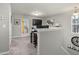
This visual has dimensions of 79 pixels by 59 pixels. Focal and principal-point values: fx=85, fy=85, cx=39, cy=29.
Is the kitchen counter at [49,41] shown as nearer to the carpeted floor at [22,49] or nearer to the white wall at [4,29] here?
the carpeted floor at [22,49]

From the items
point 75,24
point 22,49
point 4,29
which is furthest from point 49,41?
point 75,24

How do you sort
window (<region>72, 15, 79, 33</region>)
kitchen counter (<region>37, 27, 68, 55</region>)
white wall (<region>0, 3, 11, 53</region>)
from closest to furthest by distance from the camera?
kitchen counter (<region>37, 27, 68, 55</region>) < white wall (<region>0, 3, 11, 53</region>) < window (<region>72, 15, 79, 33</region>)

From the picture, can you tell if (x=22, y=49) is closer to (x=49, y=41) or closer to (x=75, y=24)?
(x=49, y=41)

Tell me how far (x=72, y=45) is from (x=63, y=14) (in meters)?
2.01

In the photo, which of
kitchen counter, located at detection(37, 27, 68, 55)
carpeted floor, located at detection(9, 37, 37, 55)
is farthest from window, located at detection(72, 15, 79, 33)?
carpeted floor, located at detection(9, 37, 37, 55)

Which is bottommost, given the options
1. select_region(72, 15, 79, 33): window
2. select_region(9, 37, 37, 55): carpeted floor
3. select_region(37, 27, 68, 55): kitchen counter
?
select_region(9, 37, 37, 55): carpeted floor

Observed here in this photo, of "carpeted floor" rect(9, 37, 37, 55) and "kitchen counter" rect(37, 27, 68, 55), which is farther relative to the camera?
"carpeted floor" rect(9, 37, 37, 55)

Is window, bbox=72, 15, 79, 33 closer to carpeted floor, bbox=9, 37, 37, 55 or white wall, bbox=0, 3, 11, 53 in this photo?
carpeted floor, bbox=9, 37, 37, 55

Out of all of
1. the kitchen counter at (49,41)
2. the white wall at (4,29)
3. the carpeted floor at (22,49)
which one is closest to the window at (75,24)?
the kitchen counter at (49,41)

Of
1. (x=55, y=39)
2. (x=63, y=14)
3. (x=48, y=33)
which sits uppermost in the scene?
(x=63, y=14)

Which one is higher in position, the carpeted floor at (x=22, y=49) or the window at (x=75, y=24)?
the window at (x=75, y=24)
